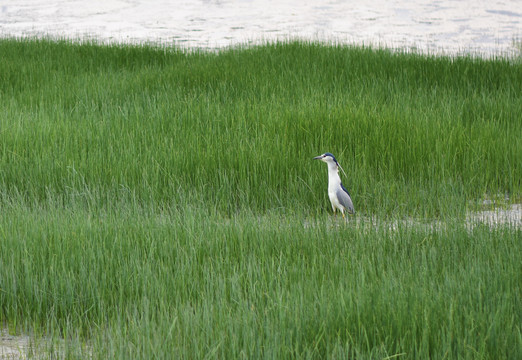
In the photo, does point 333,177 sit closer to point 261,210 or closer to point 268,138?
point 261,210

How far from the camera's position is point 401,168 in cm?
571

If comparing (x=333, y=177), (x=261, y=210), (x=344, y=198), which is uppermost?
(x=333, y=177)

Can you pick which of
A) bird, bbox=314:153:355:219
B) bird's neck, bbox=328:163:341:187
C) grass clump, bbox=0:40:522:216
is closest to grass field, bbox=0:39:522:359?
grass clump, bbox=0:40:522:216

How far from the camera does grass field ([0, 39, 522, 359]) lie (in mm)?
2586

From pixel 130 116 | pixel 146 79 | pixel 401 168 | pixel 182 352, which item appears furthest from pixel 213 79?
pixel 182 352

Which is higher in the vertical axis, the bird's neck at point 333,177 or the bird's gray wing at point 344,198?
the bird's neck at point 333,177

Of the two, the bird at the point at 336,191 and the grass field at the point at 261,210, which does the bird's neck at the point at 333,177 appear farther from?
the grass field at the point at 261,210

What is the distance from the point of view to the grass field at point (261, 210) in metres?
2.59

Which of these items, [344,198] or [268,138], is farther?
[268,138]

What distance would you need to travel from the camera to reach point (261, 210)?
16.0 feet

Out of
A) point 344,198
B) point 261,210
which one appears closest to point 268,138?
point 261,210

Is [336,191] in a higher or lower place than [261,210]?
higher

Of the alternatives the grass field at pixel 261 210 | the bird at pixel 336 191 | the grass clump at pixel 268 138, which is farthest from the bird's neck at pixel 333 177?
the grass clump at pixel 268 138

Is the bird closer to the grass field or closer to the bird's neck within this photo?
the bird's neck
